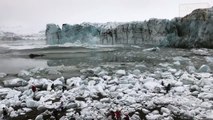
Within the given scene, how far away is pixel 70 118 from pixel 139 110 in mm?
2278

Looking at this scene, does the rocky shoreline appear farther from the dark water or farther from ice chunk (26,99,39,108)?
the dark water

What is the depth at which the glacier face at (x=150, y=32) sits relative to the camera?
3494cm

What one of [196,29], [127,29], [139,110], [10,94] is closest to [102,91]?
[139,110]

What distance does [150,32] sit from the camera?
4047 cm

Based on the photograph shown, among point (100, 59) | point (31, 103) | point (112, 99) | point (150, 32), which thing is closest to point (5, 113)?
point (31, 103)

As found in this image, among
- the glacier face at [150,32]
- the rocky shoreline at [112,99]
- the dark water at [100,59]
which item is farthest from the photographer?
the glacier face at [150,32]

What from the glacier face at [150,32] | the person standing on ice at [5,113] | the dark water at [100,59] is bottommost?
the person standing on ice at [5,113]

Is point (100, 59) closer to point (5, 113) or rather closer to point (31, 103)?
point (31, 103)

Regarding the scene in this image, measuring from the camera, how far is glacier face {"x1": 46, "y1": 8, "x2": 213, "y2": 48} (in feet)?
115

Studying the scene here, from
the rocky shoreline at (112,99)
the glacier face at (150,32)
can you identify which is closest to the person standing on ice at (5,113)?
the rocky shoreline at (112,99)

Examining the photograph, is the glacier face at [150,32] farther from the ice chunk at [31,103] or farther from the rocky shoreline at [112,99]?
the ice chunk at [31,103]

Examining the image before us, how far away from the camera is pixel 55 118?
30.0 ft

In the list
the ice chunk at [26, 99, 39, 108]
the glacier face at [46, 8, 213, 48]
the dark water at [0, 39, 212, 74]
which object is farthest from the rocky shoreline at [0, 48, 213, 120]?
the glacier face at [46, 8, 213, 48]

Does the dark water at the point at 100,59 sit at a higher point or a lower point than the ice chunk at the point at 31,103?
higher
